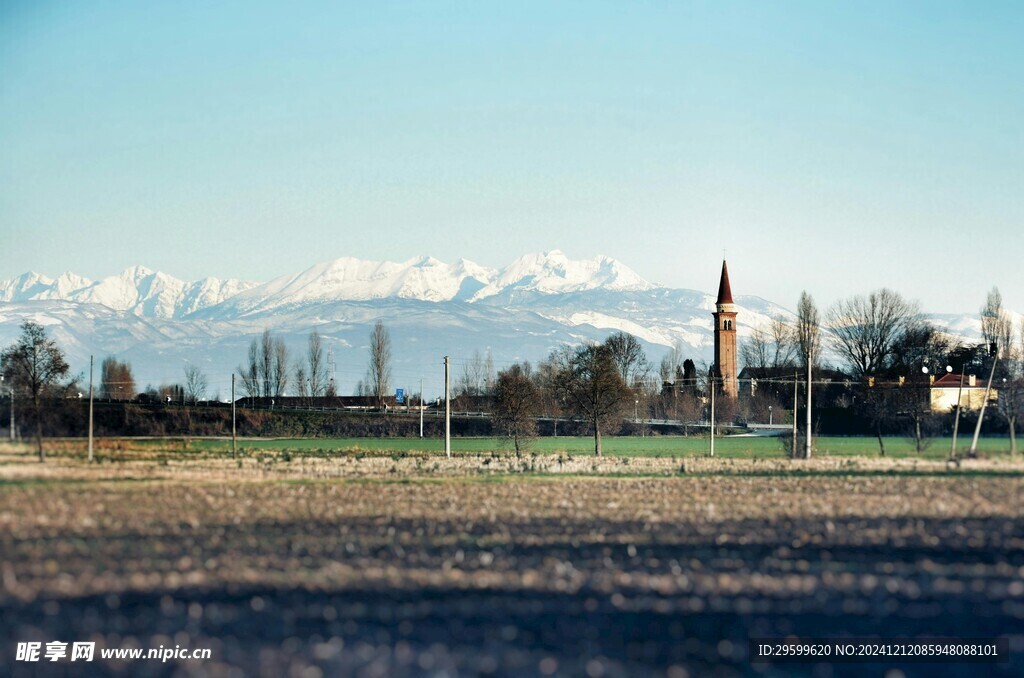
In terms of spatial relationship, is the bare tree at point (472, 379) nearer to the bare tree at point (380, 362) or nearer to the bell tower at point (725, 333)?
the bare tree at point (380, 362)

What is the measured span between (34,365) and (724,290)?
126150mm

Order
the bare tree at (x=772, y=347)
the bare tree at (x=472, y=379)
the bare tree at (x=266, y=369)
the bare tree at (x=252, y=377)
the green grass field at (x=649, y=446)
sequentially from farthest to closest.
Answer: the bare tree at (x=472, y=379) → the bare tree at (x=266, y=369) → the bare tree at (x=252, y=377) → the bare tree at (x=772, y=347) → the green grass field at (x=649, y=446)

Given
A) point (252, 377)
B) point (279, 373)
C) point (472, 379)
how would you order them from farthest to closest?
point (472, 379)
point (252, 377)
point (279, 373)

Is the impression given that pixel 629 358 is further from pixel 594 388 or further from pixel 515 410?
pixel 515 410

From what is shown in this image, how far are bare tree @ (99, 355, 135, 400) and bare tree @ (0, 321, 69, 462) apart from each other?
77.8 metres

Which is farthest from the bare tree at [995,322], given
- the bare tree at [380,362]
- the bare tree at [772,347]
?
the bare tree at [380,362]

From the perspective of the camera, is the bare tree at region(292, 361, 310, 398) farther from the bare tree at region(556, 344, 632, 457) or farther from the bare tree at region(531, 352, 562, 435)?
the bare tree at region(556, 344, 632, 457)

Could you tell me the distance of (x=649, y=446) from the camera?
251 feet

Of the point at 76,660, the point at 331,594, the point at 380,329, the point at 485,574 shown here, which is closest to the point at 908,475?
the point at 485,574

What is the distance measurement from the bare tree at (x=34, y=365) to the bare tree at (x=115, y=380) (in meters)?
77.8

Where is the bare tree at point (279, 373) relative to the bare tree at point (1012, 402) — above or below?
above

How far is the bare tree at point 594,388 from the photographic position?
7456 centimetres

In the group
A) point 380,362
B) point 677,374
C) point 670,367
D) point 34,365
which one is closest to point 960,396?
point 34,365

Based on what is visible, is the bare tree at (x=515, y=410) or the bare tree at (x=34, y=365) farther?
the bare tree at (x=515, y=410)
